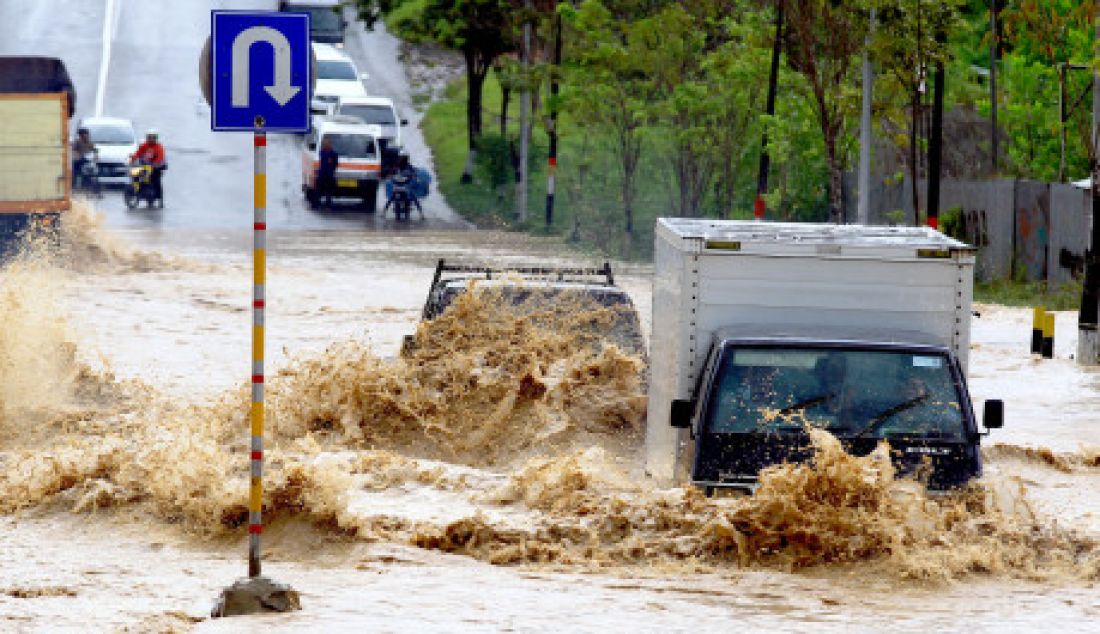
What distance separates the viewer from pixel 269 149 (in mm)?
56594

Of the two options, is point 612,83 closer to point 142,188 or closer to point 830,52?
point 830,52

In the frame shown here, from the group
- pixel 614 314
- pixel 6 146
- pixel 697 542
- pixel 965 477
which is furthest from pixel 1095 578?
pixel 6 146

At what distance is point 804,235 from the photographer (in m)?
13.1

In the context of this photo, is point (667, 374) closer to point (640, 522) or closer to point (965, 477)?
point (640, 522)

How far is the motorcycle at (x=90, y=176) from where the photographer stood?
163ft

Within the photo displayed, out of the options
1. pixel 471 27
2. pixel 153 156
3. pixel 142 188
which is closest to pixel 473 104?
pixel 471 27

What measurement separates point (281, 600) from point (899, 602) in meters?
3.21

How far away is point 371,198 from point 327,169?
152cm

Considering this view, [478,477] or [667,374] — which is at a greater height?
[667,374]

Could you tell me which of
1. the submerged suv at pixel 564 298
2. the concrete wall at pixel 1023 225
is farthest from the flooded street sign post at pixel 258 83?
the concrete wall at pixel 1023 225

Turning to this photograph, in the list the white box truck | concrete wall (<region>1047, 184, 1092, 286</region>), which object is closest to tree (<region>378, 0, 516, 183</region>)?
concrete wall (<region>1047, 184, 1092, 286</region>)

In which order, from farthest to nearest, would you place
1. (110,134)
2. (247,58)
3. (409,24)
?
(409,24)
(110,134)
(247,58)

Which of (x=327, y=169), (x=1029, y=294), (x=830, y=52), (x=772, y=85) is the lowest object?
(x=1029, y=294)

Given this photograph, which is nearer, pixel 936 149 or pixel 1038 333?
pixel 1038 333
